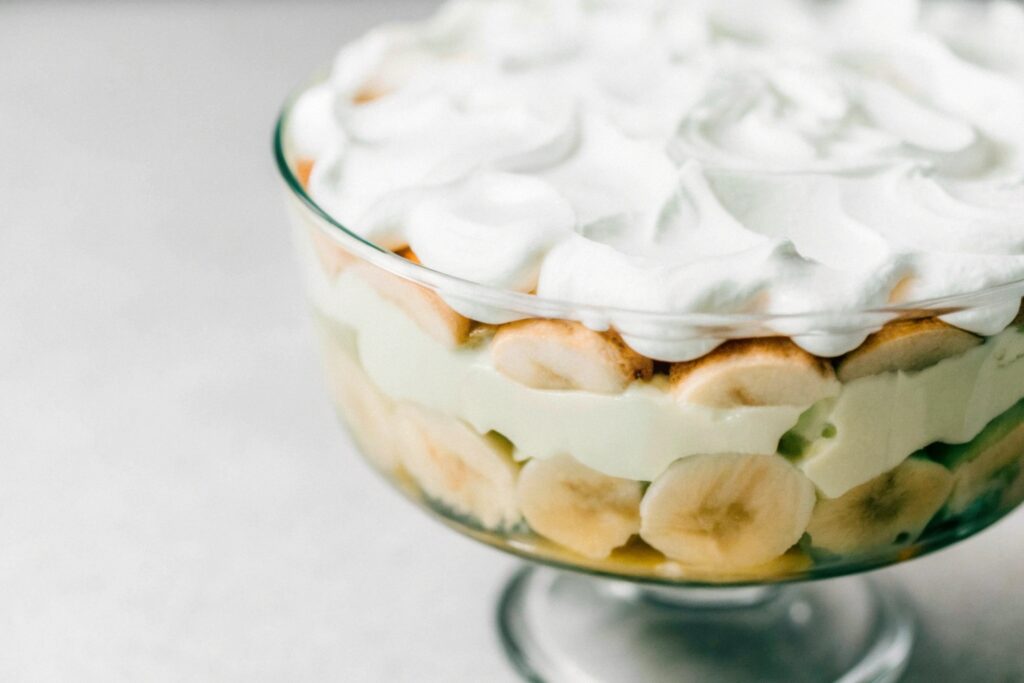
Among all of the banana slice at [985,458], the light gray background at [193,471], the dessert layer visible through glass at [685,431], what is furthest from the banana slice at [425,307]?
the light gray background at [193,471]

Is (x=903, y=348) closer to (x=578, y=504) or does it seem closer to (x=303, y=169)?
(x=578, y=504)

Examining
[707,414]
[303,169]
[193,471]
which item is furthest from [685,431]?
[193,471]

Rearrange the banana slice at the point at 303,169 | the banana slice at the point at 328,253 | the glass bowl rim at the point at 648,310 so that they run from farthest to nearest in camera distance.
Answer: the banana slice at the point at 303,169 < the banana slice at the point at 328,253 < the glass bowl rim at the point at 648,310

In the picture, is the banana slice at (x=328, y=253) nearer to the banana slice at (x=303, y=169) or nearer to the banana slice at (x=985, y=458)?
the banana slice at (x=303, y=169)

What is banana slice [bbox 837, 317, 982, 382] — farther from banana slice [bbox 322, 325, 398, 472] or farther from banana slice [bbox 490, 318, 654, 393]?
banana slice [bbox 322, 325, 398, 472]

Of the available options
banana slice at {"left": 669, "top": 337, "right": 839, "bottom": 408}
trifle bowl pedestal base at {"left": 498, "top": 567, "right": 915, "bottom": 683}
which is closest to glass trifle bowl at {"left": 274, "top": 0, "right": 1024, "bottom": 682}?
banana slice at {"left": 669, "top": 337, "right": 839, "bottom": 408}

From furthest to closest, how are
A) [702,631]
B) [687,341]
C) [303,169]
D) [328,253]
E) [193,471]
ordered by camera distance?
[193,471] < [702,631] < [303,169] < [328,253] < [687,341]

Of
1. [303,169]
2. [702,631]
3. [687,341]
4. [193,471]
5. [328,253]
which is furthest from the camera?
[193,471]
